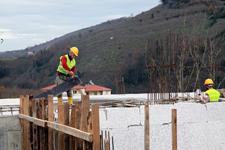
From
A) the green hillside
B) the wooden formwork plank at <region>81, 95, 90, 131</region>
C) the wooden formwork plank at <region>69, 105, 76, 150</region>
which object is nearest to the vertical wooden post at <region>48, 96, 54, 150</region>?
the wooden formwork plank at <region>69, 105, 76, 150</region>

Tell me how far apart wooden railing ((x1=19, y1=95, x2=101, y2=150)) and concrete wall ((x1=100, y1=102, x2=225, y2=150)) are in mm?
1144

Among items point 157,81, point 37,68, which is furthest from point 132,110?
point 37,68

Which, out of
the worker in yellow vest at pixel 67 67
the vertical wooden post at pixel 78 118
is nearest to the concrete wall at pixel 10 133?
the worker in yellow vest at pixel 67 67

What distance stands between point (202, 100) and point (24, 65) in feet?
204

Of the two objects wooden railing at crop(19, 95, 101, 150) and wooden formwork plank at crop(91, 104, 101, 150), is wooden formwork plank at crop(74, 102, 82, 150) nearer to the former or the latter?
wooden railing at crop(19, 95, 101, 150)

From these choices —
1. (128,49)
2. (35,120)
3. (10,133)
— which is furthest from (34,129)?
(128,49)

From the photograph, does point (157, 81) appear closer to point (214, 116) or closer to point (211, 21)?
point (214, 116)

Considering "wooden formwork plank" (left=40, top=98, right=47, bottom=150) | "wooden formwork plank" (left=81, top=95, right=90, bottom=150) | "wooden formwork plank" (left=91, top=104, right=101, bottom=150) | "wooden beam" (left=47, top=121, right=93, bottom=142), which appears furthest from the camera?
"wooden formwork plank" (left=40, top=98, right=47, bottom=150)

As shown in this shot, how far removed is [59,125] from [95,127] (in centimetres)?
135

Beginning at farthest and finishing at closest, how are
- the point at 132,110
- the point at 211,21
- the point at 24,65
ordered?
the point at 24,65, the point at 211,21, the point at 132,110

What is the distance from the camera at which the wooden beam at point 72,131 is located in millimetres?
7134

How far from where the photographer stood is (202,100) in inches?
452

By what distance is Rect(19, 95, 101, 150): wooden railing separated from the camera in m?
7.18

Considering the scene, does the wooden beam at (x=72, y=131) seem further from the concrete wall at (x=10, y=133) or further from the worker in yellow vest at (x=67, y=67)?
the worker in yellow vest at (x=67, y=67)
